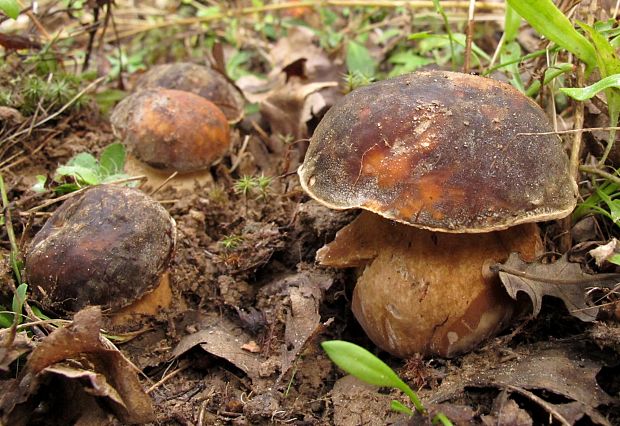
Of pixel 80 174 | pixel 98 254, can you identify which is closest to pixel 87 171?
pixel 80 174

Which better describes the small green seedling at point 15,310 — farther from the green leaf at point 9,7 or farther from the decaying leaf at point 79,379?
the green leaf at point 9,7

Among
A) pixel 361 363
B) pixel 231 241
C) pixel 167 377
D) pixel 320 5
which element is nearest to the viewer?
pixel 361 363

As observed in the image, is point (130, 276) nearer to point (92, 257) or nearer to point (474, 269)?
point (92, 257)

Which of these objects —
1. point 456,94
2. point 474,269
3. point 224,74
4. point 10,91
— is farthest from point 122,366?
point 224,74

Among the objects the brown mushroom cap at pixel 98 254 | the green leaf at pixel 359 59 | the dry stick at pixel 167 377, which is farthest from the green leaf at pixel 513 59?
the dry stick at pixel 167 377

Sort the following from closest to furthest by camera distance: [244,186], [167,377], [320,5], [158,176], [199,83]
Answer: [167,377] → [244,186] → [158,176] → [199,83] → [320,5]

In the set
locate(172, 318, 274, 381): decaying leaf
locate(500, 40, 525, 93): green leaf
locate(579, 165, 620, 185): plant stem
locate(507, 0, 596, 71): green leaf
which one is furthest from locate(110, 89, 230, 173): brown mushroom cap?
locate(579, 165, 620, 185): plant stem

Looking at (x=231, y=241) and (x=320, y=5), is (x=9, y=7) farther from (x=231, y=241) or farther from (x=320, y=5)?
(x=320, y=5)
